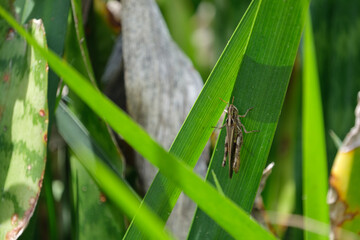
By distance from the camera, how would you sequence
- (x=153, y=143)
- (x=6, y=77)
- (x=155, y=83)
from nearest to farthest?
(x=153, y=143)
(x=6, y=77)
(x=155, y=83)

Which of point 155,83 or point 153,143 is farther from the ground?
point 153,143

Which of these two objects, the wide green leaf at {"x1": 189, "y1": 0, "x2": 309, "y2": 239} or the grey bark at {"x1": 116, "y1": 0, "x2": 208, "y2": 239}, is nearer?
the wide green leaf at {"x1": 189, "y1": 0, "x2": 309, "y2": 239}

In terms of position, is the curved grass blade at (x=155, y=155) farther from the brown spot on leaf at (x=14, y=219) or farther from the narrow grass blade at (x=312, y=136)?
the brown spot on leaf at (x=14, y=219)

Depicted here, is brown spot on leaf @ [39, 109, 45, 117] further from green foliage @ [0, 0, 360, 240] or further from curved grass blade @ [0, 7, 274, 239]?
curved grass blade @ [0, 7, 274, 239]

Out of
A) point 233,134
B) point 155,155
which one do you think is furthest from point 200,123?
point 155,155

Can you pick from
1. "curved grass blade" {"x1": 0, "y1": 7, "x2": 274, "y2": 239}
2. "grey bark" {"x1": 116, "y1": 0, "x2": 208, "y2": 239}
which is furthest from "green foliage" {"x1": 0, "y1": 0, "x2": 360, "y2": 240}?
"grey bark" {"x1": 116, "y1": 0, "x2": 208, "y2": 239}

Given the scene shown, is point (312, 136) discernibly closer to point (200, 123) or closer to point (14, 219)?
point (200, 123)

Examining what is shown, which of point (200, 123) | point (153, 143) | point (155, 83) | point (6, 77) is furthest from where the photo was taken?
point (155, 83)

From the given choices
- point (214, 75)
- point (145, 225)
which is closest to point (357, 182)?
point (214, 75)

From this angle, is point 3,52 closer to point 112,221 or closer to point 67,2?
point 67,2
